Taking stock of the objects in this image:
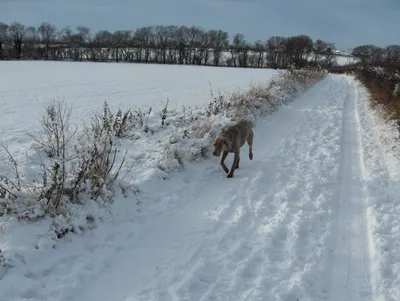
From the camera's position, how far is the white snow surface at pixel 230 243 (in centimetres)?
376

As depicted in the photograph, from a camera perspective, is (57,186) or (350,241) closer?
(57,186)

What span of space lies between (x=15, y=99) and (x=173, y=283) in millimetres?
16945

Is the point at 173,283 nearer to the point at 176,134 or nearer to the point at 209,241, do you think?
the point at 209,241

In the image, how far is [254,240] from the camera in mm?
4801

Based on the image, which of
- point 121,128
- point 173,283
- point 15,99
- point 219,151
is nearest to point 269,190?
point 219,151

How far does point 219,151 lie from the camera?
717cm

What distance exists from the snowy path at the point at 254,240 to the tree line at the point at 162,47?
9361cm

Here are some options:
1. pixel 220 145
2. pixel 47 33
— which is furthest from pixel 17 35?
pixel 220 145

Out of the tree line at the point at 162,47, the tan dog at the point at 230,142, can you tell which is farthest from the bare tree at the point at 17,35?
the tan dog at the point at 230,142

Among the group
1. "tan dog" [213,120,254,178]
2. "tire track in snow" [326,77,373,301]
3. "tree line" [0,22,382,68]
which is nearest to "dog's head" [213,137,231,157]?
"tan dog" [213,120,254,178]

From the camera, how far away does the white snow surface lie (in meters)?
3.76

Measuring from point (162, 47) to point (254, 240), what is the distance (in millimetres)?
117478

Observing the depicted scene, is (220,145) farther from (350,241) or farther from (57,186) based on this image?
(57,186)

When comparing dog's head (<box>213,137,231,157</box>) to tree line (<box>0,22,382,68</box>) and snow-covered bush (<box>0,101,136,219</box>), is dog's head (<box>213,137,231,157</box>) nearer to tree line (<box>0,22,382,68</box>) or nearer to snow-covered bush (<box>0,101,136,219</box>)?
snow-covered bush (<box>0,101,136,219</box>)
